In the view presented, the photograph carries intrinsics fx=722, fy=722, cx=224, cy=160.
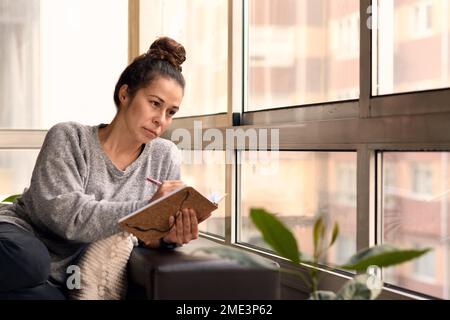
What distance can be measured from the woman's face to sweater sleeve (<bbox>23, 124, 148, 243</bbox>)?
0.64ft

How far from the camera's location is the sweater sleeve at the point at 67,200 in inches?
79.4

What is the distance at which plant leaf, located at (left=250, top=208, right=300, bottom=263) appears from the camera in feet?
4.44

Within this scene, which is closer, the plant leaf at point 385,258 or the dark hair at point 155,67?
the plant leaf at point 385,258

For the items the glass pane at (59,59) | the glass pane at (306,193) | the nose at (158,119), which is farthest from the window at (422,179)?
the glass pane at (59,59)

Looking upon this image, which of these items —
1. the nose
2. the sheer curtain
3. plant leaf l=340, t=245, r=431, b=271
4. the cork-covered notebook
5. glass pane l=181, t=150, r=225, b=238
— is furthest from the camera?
the sheer curtain

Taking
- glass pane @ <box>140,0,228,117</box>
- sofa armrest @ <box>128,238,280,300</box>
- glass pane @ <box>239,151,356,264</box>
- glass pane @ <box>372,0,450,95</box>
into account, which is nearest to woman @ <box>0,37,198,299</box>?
sofa armrest @ <box>128,238,280,300</box>

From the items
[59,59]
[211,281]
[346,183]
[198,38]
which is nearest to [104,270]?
[211,281]

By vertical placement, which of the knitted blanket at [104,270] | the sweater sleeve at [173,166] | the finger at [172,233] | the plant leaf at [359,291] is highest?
the sweater sleeve at [173,166]

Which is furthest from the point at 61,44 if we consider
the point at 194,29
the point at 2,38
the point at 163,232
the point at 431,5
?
the point at 431,5

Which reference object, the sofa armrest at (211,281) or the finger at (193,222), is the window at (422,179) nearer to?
the sofa armrest at (211,281)

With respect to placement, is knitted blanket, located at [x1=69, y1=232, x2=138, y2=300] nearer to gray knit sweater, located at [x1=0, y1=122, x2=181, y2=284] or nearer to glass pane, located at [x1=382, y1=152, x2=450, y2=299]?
gray knit sweater, located at [x1=0, y1=122, x2=181, y2=284]

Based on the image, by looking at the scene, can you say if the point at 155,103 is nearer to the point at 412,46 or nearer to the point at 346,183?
the point at 346,183

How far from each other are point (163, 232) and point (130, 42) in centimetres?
222

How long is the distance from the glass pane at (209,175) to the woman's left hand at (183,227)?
3.58 ft
